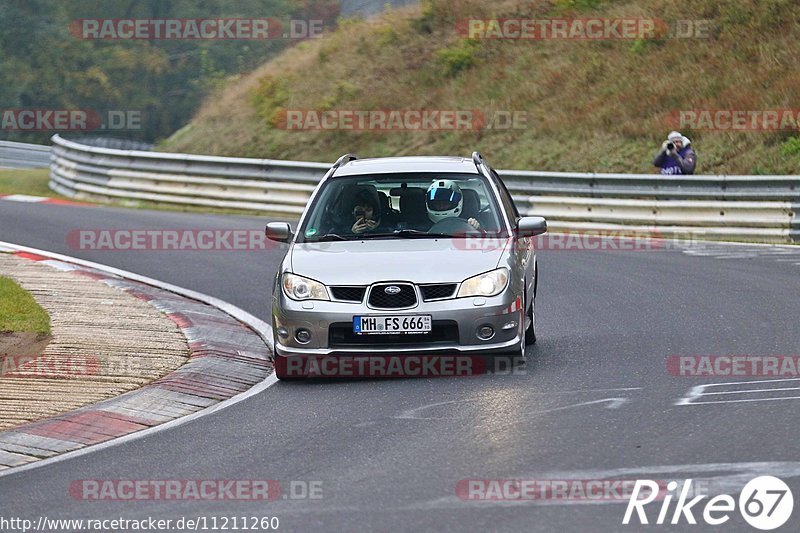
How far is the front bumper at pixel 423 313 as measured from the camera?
382 inches

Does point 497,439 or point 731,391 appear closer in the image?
point 497,439

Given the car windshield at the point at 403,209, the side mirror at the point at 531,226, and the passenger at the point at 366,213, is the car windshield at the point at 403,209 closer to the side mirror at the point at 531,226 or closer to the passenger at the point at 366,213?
the passenger at the point at 366,213

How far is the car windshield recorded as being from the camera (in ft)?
35.1

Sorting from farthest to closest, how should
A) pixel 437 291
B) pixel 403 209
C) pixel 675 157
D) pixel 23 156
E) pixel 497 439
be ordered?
pixel 23 156
pixel 675 157
pixel 403 209
pixel 437 291
pixel 497 439

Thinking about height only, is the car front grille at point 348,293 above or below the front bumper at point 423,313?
above

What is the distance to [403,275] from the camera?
9.77 meters

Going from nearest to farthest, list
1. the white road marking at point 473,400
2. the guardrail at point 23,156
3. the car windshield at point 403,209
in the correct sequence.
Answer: the white road marking at point 473,400
the car windshield at point 403,209
the guardrail at point 23,156

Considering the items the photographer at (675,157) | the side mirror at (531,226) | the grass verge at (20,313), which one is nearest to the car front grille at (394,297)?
the side mirror at (531,226)

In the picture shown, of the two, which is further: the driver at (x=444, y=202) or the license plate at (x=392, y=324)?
the driver at (x=444, y=202)

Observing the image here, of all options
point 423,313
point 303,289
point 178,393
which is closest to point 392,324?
point 423,313

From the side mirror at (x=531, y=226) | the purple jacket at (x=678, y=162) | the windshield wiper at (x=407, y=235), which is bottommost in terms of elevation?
the windshield wiper at (x=407, y=235)

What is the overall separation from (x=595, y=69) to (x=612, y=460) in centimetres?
2391

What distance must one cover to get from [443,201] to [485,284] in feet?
4.26

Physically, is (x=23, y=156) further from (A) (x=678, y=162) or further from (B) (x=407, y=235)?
(B) (x=407, y=235)
